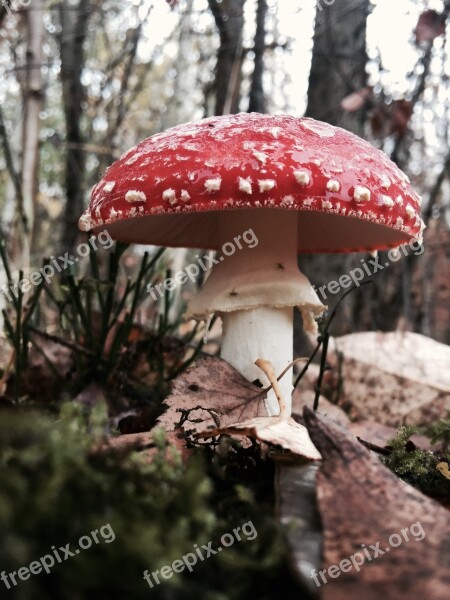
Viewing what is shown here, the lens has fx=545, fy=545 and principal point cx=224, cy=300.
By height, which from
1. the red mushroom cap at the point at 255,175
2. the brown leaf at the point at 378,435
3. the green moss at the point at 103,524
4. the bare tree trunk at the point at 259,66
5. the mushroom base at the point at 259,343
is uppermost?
the bare tree trunk at the point at 259,66

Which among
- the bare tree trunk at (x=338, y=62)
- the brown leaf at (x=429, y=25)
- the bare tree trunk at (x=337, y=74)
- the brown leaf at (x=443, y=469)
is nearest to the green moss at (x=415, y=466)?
the brown leaf at (x=443, y=469)

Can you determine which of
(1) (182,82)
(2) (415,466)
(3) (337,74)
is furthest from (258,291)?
(1) (182,82)

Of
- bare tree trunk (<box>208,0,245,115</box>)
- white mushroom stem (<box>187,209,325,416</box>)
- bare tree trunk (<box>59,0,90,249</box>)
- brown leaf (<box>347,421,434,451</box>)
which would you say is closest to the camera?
white mushroom stem (<box>187,209,325,416</box>)

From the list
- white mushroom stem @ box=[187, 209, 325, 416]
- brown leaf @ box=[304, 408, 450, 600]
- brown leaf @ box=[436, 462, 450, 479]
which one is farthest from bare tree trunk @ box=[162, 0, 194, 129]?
brown leaf @ box=[304, 408, 450, 600]

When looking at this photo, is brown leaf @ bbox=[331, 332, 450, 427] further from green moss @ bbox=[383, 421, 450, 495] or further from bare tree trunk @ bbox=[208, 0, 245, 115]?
bare tree trunk @ bbox=[208, 0, 245, 115]

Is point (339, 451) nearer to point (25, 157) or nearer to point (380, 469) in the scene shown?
point (380, 469)

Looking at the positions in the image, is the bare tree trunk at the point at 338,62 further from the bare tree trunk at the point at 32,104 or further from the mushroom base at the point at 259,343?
the mushroom base at the point at 259,343

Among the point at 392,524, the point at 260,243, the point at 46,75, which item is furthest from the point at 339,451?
the point at 46,75

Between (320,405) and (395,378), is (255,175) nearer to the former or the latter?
(320,405)

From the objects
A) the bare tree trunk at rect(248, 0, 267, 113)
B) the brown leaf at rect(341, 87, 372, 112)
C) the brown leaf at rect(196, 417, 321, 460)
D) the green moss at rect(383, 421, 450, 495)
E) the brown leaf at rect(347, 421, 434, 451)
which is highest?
the bare tree trunk at rect(248, 0, 267, 113)
